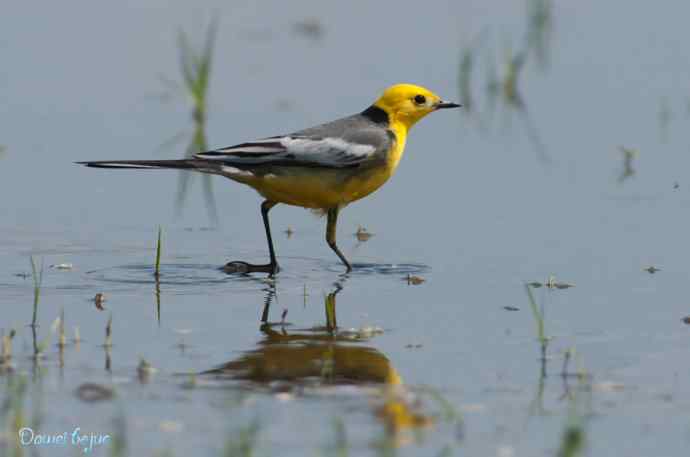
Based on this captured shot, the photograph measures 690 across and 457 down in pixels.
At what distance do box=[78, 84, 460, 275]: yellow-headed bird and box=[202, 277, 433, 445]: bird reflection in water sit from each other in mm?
1840

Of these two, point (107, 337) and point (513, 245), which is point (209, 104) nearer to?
point (513, 245)

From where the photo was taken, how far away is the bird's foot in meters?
10.4

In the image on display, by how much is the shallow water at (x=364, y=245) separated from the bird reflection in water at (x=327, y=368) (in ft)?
0.07

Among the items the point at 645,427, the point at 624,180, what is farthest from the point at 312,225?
the point at 645,427

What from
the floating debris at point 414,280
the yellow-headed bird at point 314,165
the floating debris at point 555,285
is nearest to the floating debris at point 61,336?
the yellow-headed bird at point 314,165

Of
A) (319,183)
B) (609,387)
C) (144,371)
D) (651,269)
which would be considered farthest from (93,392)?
(651,269)

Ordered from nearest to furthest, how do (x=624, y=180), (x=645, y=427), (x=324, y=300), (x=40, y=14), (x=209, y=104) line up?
(x=645, y=427), (x=324, y=300), (x=624, y=180), (x=209, y=104), (x=40, y=14)

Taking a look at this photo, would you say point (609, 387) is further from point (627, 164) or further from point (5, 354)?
point (627, 164)

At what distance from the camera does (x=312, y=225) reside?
12.0 meters

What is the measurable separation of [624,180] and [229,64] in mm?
5810

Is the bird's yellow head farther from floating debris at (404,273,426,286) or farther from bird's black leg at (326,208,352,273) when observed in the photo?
floating debris at (404,273,426,286)

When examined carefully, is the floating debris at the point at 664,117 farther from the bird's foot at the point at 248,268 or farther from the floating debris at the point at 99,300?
the floating debris at the point at 99,300

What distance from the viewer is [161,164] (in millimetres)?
10195

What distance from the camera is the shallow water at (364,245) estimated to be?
707cm
